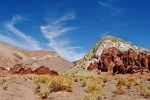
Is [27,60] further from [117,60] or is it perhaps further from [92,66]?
[117,60]

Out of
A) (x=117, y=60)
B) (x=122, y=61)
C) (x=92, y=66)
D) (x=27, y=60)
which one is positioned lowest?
(x=92, y=66)

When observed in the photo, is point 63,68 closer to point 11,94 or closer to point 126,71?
point 126,71

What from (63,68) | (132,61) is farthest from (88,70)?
(63,68)

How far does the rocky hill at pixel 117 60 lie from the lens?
220ft

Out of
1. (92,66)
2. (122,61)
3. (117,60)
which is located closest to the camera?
(122,61)

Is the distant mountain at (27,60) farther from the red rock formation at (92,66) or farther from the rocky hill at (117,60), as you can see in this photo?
the red rock formation at (92,66)

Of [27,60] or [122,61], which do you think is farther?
[27,60]

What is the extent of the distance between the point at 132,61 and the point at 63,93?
5478 cm

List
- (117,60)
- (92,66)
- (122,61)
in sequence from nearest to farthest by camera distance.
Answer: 1. (122,61)
2. (117,60)
3. (92,66)

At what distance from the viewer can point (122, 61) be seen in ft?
242

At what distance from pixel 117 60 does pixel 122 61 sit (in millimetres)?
1351

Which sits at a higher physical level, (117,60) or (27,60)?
(27,60)

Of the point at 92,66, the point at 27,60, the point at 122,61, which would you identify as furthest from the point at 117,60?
the point at 27,60

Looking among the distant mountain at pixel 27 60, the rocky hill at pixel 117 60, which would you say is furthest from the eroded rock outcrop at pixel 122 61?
the distant mountain at pixel 27 60
